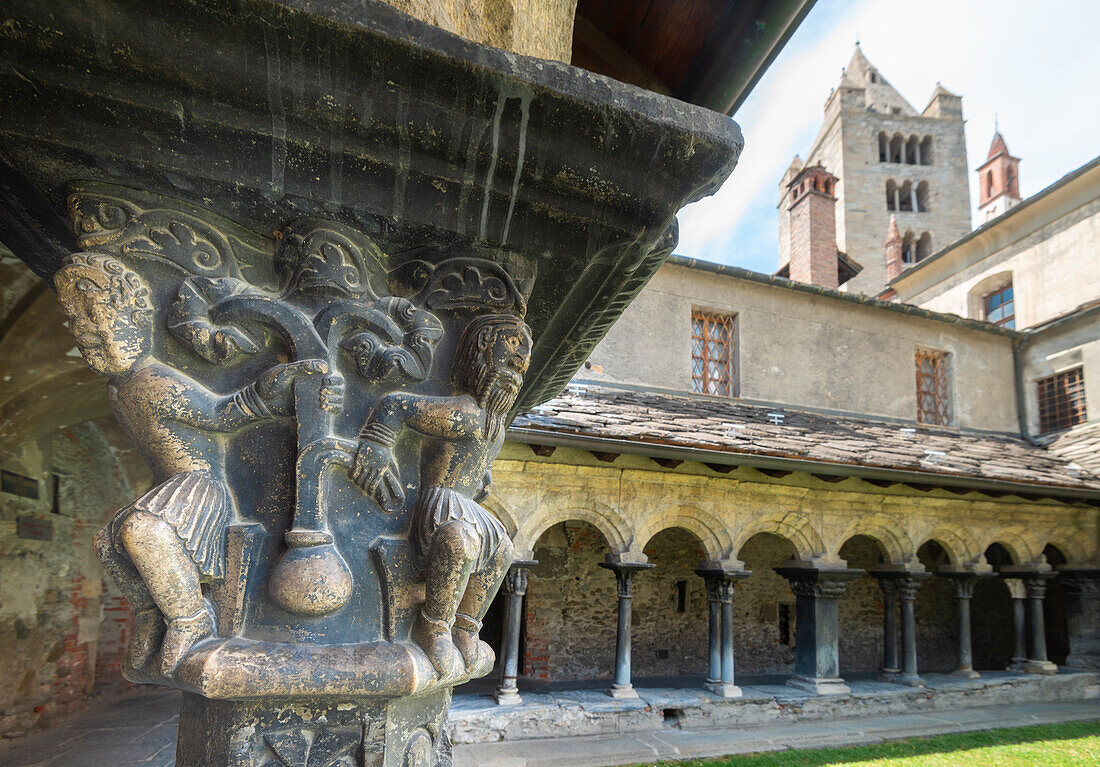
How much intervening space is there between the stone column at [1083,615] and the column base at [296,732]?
13883mm

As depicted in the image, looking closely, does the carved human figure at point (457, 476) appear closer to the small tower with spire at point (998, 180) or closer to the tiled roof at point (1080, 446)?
the tiled roof at point (1080, 446)

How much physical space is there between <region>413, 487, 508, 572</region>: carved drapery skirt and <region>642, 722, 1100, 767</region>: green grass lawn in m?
6.60

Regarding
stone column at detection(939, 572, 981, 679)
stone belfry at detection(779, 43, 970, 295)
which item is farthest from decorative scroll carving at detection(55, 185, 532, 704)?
stone belfry at detection(779, 43, 970, 295)

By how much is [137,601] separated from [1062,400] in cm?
1708

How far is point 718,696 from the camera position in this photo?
8.20 m

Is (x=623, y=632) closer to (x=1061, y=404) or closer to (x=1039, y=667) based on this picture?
(x=1039, y=667)

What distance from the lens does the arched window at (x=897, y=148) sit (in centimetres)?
3250

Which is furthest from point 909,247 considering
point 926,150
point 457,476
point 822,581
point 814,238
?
point 457,476

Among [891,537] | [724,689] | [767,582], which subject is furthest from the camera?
[767,582]

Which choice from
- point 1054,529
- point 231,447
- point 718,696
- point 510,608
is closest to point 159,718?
point 510,608

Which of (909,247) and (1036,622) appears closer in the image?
(1036,622)

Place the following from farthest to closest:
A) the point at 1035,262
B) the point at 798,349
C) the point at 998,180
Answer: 1. the point at 998,180
2. the point at 1035,262
3. the point at 798,349

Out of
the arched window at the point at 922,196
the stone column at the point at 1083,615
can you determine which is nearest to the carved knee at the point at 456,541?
the stone column at the point at 1083,615

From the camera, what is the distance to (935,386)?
13.5 m
